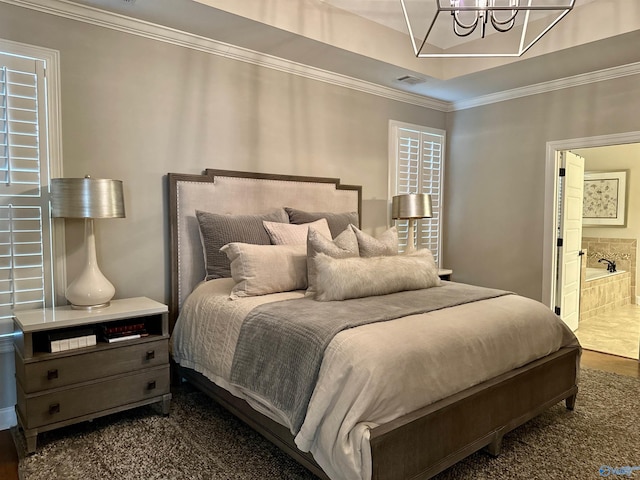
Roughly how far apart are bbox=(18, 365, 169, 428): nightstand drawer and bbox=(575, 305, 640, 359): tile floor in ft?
12.9

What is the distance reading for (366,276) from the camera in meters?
2.63

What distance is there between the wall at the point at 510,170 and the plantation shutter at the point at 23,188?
13.4ft

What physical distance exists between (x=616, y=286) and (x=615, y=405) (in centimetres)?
383

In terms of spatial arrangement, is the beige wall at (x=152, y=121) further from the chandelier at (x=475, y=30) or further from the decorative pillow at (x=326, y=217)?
the chandelier at (x=475, y=30)

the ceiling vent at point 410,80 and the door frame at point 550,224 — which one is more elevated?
the ceiling vent at point 410,80

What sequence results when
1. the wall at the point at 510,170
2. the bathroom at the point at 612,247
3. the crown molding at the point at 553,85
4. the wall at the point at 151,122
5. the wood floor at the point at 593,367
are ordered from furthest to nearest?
the bathroom at the point at 612,247, the wall at the point at 510,170, the crown molding at the point at 553,85, the wall at the point at 151,122, the wood floor at the point at 593,367

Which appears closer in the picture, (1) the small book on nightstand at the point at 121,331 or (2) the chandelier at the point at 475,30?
(1) the small book on nightstand at the point at 121,331

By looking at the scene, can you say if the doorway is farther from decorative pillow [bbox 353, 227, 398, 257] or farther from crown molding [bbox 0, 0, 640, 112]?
decorative pillow [bbox 353, 227, 398, 257]

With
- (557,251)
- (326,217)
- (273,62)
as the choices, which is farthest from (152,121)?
(557,251)

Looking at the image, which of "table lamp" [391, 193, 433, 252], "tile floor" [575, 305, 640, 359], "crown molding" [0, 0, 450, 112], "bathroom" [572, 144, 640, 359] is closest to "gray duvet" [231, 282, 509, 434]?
"table lamp" [391, 193, 433, 252]

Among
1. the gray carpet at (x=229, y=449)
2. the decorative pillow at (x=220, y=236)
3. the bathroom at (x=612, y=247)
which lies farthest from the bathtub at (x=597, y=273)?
the decorative pillow at (x=220, y=236)

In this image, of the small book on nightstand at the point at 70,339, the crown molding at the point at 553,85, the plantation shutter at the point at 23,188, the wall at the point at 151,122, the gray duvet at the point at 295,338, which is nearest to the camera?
the gray duvet at the point at 295,338

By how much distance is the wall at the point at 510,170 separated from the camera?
401 centimetres

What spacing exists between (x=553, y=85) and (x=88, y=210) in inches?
163
